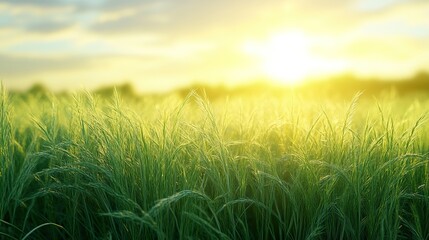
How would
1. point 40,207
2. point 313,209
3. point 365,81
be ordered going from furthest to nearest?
point 365,81 < point 40,207 < point 313,209

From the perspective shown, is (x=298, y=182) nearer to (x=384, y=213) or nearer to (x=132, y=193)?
(x=384, y=213)

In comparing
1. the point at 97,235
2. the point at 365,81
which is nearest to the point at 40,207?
the point at 97,235

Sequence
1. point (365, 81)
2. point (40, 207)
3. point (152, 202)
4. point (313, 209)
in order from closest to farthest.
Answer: point (152, 202), point (313, 209), point (40, 207), point (365, 81)

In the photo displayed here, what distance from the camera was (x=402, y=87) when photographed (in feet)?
51.6

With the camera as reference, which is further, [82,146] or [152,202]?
[82,146]

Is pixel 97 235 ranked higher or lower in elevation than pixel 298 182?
lower

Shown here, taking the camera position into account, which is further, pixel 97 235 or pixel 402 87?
pixel 402 87

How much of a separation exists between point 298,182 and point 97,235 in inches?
34.4

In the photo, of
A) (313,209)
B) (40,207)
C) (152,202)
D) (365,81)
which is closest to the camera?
(152,202)

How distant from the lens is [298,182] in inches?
82.2

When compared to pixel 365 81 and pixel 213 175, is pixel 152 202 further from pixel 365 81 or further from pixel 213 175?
pixel 365 81

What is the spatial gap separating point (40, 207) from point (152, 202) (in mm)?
748

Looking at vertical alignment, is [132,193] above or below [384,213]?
above

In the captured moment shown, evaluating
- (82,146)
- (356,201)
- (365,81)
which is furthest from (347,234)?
(365,81)
